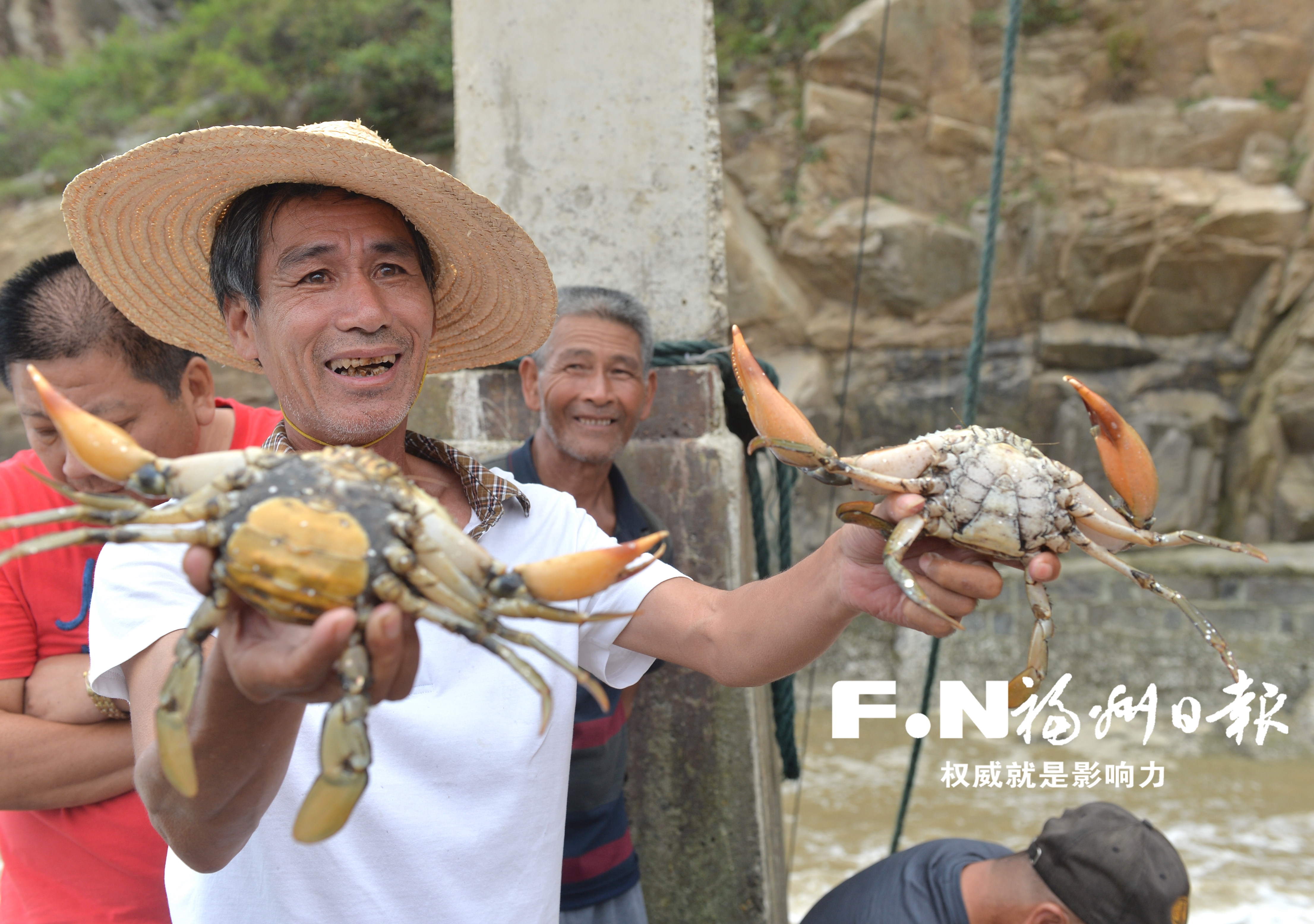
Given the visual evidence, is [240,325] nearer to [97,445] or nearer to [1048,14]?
[97,445]

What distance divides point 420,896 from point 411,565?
69 centimetres

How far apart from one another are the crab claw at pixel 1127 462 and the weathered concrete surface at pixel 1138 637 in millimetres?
5918

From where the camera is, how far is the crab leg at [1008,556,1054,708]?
4.48 feet

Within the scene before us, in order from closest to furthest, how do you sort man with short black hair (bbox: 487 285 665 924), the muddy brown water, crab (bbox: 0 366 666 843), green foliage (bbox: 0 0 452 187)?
crab (bbox: 0 366 666 843), man with short black hair (bbox: 487 285 665 924), the muddy brown water, green foliage (bbox: 0 0 452 187)

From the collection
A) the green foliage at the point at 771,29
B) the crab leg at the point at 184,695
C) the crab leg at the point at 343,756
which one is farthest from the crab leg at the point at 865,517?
the green foliage at the point at 771,29

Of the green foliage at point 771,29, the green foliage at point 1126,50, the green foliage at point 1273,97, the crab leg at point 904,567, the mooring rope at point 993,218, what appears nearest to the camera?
the crab leg at point 904,567

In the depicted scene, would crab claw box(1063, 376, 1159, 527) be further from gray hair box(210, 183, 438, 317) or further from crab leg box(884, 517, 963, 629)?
gray hair box(210, 183, 438, 317)

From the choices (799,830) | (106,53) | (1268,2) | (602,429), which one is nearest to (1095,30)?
(1268,2)

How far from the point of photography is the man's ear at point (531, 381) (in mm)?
2561

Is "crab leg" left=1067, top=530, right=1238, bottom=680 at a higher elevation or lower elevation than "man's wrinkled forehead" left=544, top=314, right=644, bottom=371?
lower

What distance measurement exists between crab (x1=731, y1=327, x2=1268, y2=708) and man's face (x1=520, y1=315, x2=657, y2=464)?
999 mm

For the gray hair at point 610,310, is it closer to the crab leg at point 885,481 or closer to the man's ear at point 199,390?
the man's ear at point 199,390

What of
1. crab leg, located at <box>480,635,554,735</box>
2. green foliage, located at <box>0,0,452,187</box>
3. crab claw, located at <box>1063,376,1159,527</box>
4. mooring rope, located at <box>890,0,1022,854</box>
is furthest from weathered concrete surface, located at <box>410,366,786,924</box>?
green foliage, located at <box>0,0,452,187</box>

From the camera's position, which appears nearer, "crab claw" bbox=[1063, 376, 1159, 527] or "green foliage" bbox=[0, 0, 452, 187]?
"crab claw" bbox=[1063, 376, 1159, 527]
